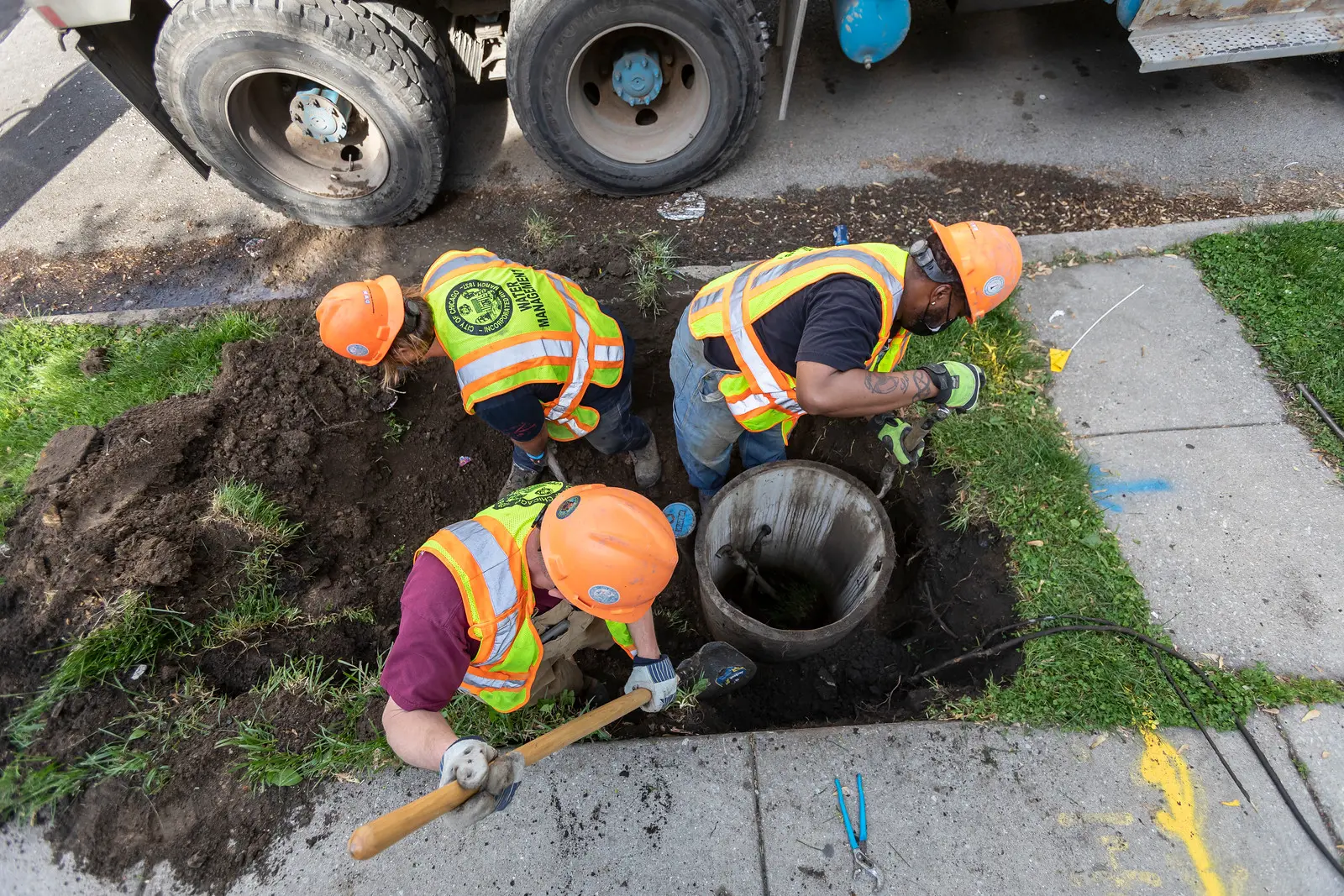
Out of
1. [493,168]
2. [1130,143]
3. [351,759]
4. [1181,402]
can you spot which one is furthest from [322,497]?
[1130,143]

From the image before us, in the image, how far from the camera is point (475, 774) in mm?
1595

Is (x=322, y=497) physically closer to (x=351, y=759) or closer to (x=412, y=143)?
(x=351, y=759)

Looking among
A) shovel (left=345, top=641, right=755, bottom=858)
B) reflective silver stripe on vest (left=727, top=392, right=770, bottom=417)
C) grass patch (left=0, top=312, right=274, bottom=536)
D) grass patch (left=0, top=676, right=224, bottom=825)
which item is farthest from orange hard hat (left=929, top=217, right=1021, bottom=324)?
grass patch (left=0, top=312, right=274, bottom=536)

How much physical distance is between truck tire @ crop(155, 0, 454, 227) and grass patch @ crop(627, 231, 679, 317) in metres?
1.37

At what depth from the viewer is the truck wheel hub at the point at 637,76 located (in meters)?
3.82

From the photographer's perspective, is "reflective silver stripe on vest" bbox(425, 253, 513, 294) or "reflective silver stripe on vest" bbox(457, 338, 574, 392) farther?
"reflective silver stripe on vest" bbox(425, 253, 513, 294)

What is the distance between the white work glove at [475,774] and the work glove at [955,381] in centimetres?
181

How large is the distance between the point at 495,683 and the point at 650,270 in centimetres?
243

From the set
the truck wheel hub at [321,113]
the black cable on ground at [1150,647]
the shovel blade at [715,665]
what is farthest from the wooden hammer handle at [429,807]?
the truck wheel hub at [321,113]

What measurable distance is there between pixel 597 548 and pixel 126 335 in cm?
370

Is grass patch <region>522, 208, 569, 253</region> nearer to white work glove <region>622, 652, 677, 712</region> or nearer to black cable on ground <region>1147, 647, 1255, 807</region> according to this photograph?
white work glove <region>622, 652, 677, 712</region>

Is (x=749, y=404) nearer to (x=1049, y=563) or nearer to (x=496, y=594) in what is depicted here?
(x=496, y=594)

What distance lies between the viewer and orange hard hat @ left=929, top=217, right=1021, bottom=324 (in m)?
2.03

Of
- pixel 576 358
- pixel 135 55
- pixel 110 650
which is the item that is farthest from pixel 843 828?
pixel 135 55
